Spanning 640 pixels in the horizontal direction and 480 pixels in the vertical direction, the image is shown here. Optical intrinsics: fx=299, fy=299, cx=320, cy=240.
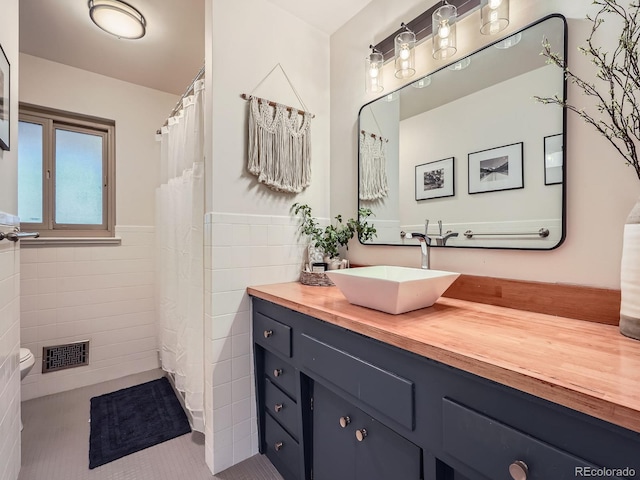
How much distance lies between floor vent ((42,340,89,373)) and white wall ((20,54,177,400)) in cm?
3

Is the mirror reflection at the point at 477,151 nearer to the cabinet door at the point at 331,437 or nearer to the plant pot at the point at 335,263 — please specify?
the plant pot at the point at 335,263

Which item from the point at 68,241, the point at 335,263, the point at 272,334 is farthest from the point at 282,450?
the point at 68,241

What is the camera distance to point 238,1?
152 centimetres

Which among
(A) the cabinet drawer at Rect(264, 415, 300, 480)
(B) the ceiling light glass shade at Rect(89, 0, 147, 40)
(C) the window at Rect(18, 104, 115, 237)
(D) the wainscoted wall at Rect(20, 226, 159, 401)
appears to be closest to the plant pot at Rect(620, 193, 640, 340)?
(A) the cabinet drawer at Rect(264, 415, 300, 480)

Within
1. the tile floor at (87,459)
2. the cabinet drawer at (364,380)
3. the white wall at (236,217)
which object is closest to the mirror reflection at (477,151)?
the white wall at (236,217)

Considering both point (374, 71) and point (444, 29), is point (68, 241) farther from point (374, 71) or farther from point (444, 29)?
point (444, 29)

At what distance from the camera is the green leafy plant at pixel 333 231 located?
1679mm

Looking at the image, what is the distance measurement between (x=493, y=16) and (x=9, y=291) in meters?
2.25

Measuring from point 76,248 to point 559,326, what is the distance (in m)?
2.93

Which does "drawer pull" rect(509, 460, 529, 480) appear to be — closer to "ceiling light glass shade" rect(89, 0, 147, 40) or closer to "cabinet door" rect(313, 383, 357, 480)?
"cabinet door" rect(313, 383, 357, 480)

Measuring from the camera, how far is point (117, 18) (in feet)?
5.74

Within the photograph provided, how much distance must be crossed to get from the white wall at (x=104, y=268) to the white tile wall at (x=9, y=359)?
38.1 inches

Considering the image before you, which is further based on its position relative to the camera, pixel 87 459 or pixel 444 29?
pixel 87 459

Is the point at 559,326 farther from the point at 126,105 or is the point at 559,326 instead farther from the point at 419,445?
the point at 126,105
